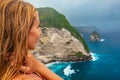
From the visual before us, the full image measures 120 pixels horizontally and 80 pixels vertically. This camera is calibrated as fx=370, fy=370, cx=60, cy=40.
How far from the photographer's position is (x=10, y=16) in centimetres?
171

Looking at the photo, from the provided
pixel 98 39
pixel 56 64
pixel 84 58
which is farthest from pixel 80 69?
pixel 98 39

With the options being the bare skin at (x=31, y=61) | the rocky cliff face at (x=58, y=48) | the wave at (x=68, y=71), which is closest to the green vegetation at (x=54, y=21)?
the rocky cliff face at (x=58, y=48)

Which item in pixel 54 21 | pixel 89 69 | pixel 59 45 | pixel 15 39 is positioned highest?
pixel 15 39

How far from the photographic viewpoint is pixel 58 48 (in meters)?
82.1

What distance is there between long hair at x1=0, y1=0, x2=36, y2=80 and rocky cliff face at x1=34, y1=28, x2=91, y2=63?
75.9m

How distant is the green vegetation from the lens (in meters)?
90.8

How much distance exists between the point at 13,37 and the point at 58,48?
80455mm

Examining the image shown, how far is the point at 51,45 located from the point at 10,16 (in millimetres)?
79510

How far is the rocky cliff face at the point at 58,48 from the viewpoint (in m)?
79.6

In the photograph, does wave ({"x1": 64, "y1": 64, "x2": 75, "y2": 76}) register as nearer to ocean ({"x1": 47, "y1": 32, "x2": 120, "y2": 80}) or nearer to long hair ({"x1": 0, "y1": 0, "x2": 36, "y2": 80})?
ocean ({"x1": 47, "y1": 32, "x2": 120, "y2": 80})

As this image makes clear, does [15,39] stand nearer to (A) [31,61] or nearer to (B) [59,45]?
(A) [31,61]

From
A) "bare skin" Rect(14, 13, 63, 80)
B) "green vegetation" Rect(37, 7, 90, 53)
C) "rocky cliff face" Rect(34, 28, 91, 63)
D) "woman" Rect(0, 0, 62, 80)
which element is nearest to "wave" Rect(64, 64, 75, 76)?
"rocky cliff face" Rect(34, 28, 91, 63)

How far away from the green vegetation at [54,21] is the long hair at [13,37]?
281ft

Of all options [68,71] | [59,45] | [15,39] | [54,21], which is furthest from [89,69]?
[15,39]
